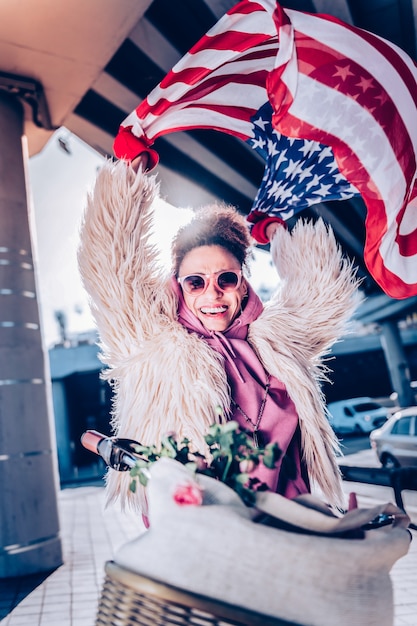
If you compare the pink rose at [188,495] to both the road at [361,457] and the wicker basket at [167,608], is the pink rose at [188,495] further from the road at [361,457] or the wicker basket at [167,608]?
the road at [361,457]

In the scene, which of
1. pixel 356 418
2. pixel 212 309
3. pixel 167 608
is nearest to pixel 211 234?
pixel 212 309

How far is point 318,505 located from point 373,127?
6.85 ft

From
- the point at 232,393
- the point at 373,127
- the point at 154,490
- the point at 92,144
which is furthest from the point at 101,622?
the point at 92,144

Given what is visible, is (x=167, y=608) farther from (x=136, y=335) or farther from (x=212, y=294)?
(x=212, y=294)

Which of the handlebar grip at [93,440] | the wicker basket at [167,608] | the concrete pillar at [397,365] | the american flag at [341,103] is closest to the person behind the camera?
the wicker basket at [167,608]

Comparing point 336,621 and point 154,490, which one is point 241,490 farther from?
point 336,621

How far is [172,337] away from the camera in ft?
6.34

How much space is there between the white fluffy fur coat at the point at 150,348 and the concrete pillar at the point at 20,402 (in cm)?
340

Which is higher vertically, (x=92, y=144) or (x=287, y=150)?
(x=92, y=144)

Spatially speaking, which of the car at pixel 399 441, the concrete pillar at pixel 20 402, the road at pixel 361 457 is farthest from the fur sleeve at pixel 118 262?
the road at pixel 361 457

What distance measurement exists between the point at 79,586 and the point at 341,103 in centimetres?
432

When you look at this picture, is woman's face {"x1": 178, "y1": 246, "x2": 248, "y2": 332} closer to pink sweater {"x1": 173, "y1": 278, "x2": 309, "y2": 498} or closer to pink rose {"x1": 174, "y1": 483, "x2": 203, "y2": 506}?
pink sweater {"x1": 173, "y1": 278, "x2": 309, "y2": 498}

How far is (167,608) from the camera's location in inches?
39.5

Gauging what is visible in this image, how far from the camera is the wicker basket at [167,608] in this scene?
985mm
